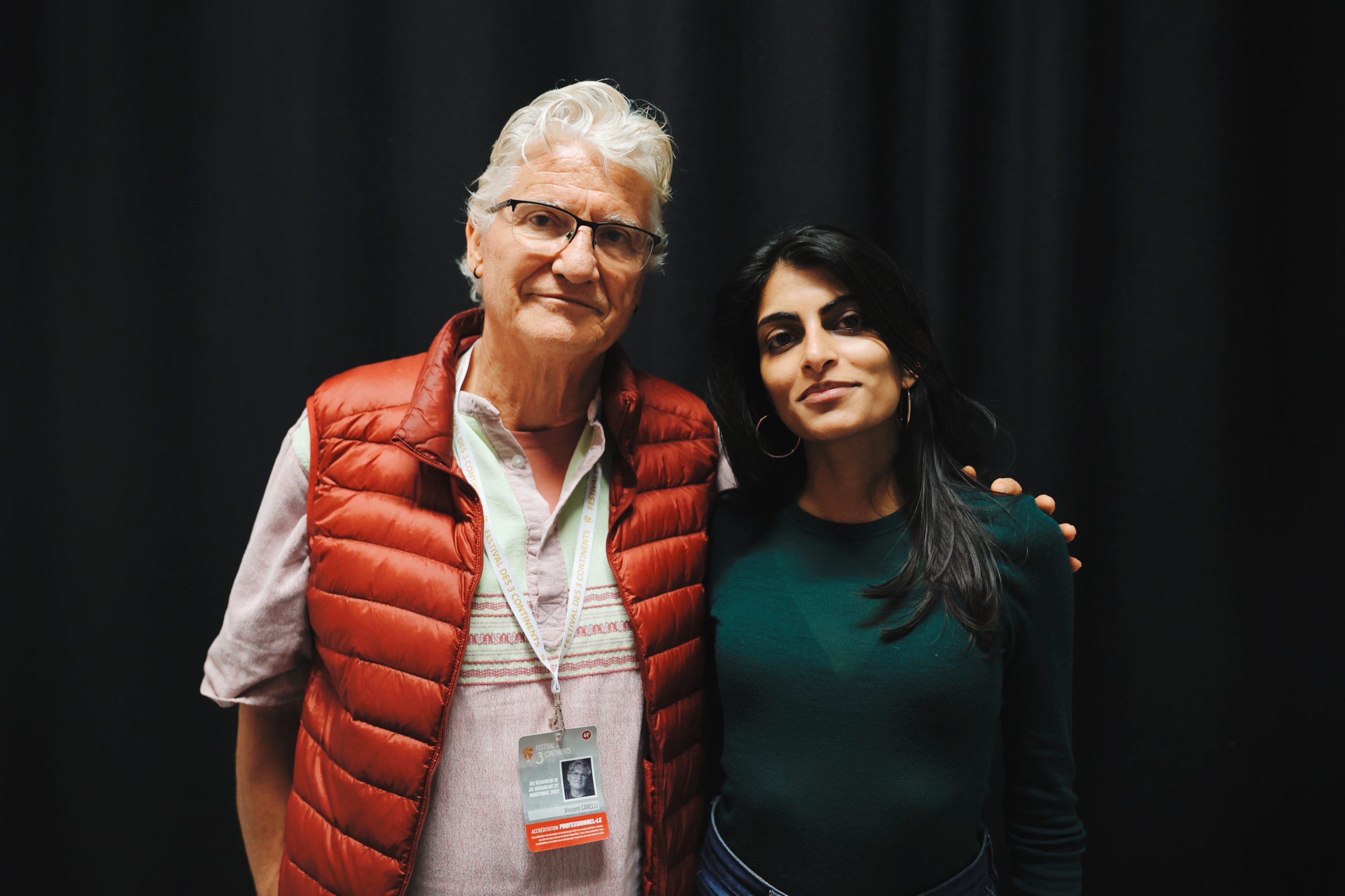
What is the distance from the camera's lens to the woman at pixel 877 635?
98 centimetres

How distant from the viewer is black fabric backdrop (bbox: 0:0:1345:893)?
152cm

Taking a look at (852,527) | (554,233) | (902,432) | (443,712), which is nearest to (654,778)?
(443,712)

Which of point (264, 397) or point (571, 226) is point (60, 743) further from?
point (571, 226)

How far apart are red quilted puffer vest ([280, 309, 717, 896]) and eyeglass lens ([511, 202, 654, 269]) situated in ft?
0.69

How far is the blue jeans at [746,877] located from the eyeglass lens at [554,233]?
2.80 ft

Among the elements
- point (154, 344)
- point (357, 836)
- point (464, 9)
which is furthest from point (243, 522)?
point (464, 9)

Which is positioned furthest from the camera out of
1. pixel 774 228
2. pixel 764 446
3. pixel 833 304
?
pixel 774 228

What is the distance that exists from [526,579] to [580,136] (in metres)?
0.65

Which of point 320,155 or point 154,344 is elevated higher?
point 320,155

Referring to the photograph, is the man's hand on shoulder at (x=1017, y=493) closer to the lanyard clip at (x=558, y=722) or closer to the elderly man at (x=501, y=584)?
the elderly man at (x=501, y=584)

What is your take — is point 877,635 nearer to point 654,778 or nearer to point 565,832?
point 654,778

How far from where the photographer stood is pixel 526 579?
3.47ft

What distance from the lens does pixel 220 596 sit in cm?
157

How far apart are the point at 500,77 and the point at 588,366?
2.60 ft
